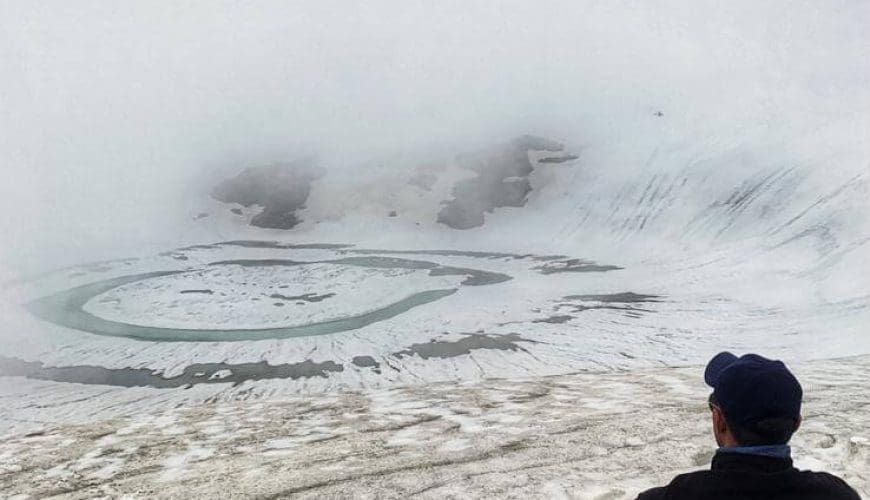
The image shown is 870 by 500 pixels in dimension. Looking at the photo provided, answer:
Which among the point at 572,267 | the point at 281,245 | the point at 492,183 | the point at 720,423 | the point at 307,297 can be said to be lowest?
the point at 572,267

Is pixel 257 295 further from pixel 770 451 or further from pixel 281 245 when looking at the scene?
pixel 770 451

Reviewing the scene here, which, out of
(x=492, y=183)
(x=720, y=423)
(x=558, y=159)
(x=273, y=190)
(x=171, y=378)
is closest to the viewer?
(x=720, y=423)

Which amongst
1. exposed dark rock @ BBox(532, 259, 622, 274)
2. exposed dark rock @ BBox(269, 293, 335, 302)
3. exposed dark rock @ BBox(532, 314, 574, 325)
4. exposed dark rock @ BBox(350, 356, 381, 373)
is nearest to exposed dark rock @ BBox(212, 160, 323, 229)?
exposed dark rock @ BBox(269, 293, 335, 302)

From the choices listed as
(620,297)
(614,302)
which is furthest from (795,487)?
(620,297)

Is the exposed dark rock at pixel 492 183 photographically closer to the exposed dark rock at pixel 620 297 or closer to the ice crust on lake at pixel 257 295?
the ice crust on lake at pixel 257 295

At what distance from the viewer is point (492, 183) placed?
84.0 meters

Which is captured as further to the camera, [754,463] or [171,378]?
[171,378]

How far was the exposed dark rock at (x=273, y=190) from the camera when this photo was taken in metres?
80.4

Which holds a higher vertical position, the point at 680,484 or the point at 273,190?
the point at 273,190

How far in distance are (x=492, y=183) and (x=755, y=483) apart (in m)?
82.0

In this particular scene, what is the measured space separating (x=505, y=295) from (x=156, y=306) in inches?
965

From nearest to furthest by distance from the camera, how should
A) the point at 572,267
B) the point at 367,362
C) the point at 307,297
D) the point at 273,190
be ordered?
the point at 367,362 < the point at 307,297 < the point at 572,267 < the point at 273,190

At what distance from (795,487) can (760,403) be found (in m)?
0.37

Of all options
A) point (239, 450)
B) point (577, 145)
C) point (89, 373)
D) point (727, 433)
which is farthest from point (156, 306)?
point (577, 145)
